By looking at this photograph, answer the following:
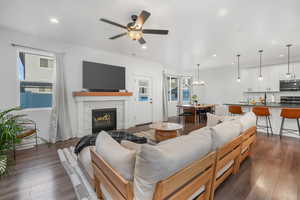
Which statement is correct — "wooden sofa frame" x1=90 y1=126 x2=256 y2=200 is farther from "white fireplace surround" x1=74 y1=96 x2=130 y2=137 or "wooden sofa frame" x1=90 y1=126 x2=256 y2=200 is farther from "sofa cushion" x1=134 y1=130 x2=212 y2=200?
"white fireplace surround" x1=74 y1=96 x2=130 y2=137

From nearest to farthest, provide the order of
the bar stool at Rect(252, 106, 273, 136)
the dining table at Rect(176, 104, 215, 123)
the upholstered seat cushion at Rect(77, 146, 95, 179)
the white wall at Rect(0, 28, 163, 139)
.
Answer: the upholstered seat cushion at Rect(77, 146, 95, 179)
the white wall at Rect(0, 28, 163, 139)
the bar stool at Rect(252, 106, 273, 136)
the dining table at Rect(176, 104, 215, 123)

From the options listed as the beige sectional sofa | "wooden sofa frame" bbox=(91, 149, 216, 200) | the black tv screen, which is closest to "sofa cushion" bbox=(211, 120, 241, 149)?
the beige sectional sofa

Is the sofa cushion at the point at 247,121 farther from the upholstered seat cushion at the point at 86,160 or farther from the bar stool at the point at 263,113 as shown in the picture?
the upholstered seat cushion at the point at 86,160

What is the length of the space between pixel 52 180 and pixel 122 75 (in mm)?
3619

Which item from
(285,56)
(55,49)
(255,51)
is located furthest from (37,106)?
(285,56)

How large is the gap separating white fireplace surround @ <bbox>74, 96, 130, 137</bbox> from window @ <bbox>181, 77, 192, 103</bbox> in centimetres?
417

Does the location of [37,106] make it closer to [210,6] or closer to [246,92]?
[210,6]

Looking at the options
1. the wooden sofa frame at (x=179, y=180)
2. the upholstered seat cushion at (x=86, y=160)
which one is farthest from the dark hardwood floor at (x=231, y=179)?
the wooden sofa frame at (x=179, y=180)

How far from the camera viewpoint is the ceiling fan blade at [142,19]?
81.9 inches

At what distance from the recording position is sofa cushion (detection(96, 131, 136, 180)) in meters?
1.16

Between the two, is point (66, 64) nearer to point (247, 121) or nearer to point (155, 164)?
point (155, 164)

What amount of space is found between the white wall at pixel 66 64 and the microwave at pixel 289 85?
16.7ft

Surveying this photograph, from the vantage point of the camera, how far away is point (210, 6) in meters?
2.29

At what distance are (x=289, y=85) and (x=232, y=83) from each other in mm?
2020
